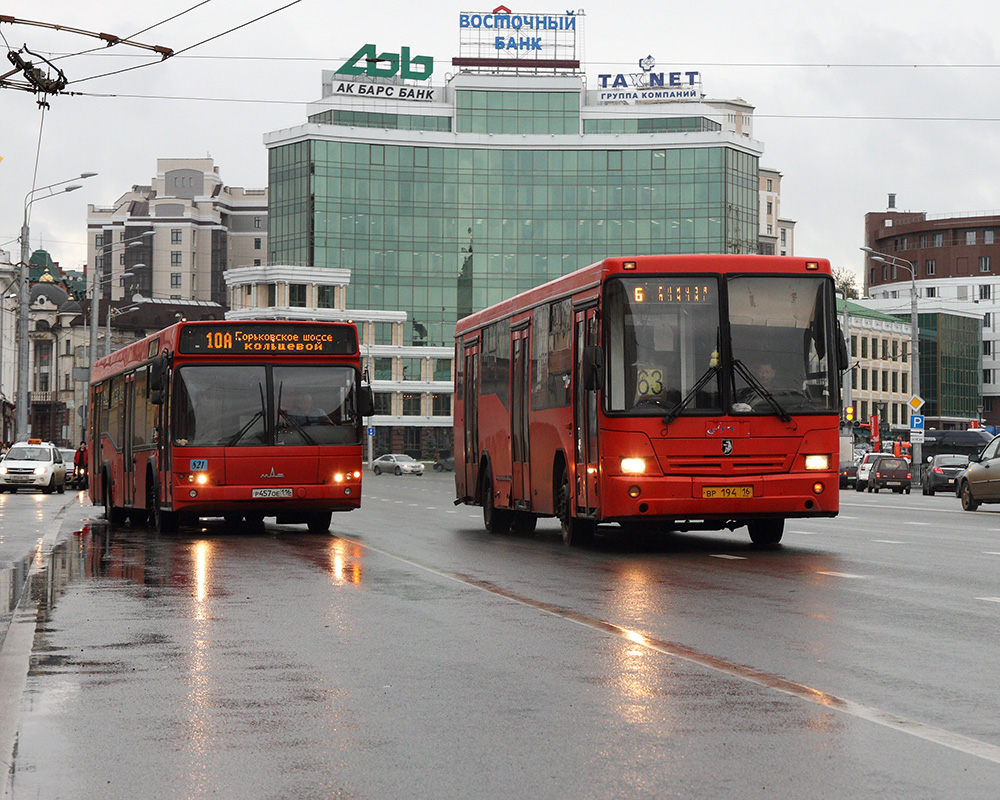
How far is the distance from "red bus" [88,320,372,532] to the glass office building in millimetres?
97038

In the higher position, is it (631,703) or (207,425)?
(207,425)

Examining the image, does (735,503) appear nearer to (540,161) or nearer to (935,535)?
(935,535)

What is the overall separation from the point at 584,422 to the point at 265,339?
6.96 m

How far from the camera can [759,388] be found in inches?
711

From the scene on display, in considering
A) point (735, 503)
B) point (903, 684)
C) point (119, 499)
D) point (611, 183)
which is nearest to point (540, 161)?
point (611, 183)

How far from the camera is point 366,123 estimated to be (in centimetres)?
12094

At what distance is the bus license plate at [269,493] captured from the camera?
75.7ft

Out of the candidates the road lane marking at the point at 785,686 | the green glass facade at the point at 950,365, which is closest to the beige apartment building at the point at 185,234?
the green glass facade at the point at 950,365

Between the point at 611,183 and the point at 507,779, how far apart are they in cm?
11714

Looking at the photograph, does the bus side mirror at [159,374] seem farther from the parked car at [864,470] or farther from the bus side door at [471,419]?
the parked car at [864,470]

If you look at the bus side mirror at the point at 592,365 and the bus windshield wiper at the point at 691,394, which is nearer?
the bus side mirror at the point at 592,365

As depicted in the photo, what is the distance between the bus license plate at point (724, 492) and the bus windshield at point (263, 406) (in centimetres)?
732

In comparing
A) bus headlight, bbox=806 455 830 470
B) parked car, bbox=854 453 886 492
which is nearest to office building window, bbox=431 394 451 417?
parked car, bbox=854 453 886 492

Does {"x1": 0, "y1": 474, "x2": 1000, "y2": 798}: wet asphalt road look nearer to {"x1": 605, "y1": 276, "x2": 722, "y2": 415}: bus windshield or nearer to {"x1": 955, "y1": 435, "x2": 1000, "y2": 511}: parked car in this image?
{"x1": 605, "y1": 276, "x2": 722, "y2": 415}: bus windshield
